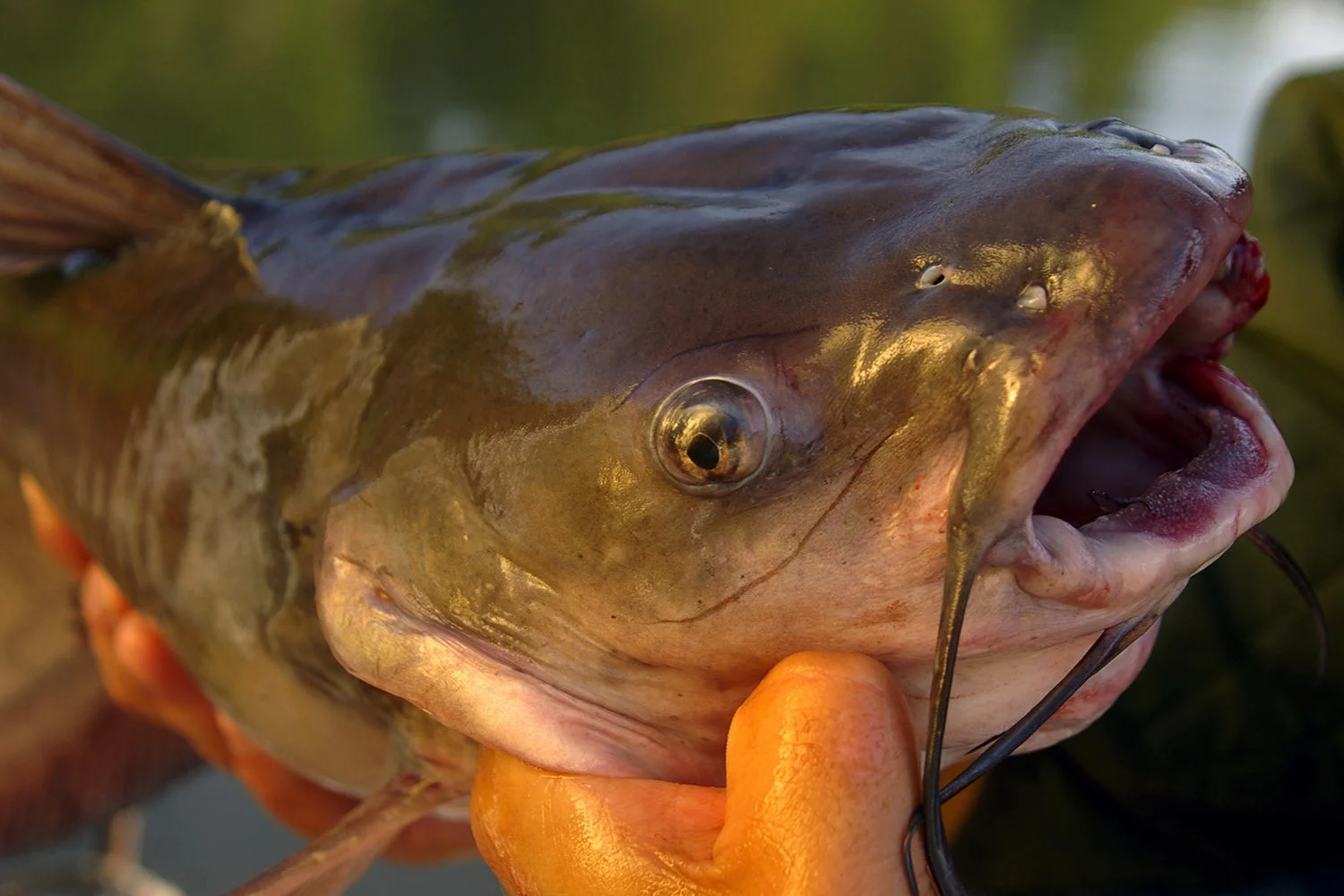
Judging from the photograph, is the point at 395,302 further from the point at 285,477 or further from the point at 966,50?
the point at 966,50

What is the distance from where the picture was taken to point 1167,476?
0.67 m

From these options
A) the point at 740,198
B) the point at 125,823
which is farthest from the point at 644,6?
the point at 740,198

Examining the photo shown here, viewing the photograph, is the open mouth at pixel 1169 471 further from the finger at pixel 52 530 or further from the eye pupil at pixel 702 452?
the finger at pixel 52 530

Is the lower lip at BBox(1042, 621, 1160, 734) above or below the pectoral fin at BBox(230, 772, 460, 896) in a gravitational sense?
above

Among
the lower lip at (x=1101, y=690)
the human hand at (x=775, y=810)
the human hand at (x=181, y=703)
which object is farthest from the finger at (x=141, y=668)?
the lower lip at (x=1101, y=690)

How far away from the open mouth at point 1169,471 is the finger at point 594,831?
0.85 feet

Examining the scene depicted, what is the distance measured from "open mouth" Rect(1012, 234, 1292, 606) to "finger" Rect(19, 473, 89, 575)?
46.4 inches

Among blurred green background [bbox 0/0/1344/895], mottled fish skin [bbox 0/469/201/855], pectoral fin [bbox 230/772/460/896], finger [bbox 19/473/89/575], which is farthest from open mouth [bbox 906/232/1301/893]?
blurred green background [bbox 0/0/1344/895]

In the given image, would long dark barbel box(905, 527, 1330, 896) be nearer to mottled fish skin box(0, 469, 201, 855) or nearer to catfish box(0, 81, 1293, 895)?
catfish box(0, 81, 1293, 895)

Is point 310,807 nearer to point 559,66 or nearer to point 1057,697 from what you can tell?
point 1057,697

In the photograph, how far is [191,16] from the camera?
802 cm

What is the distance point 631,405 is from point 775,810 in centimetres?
26

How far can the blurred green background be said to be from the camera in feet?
21.6

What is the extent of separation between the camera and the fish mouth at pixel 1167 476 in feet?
2.02
